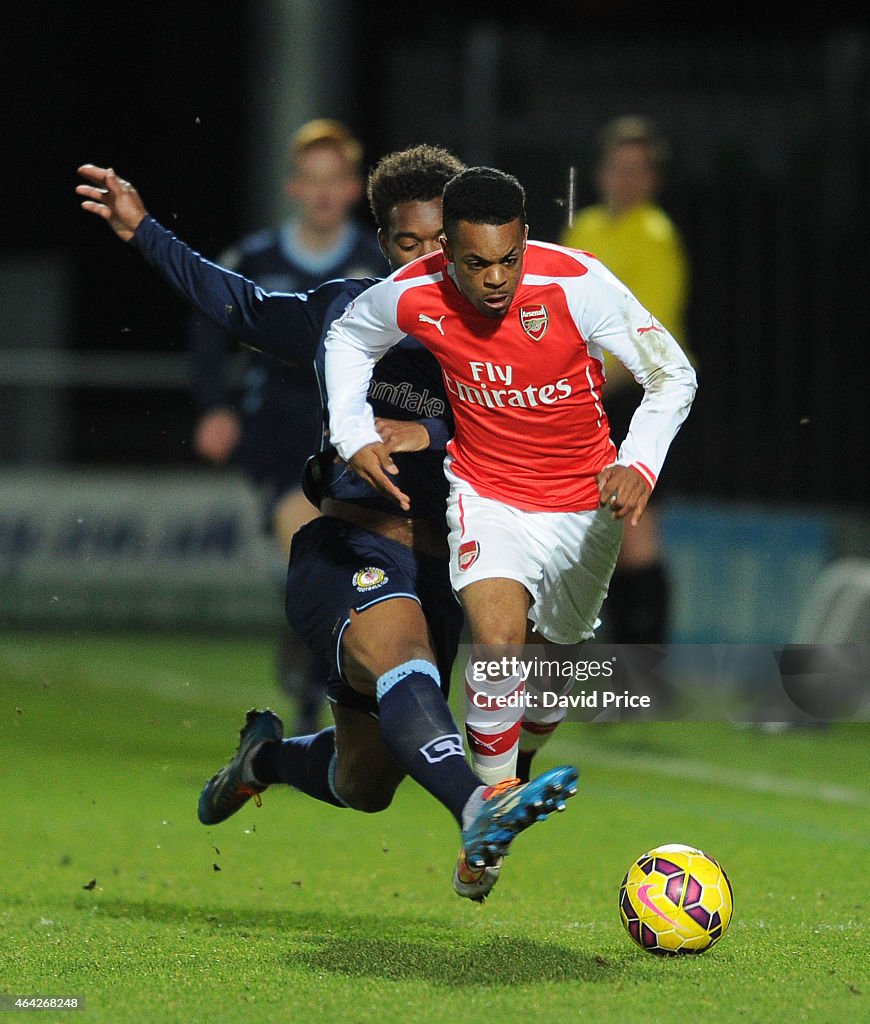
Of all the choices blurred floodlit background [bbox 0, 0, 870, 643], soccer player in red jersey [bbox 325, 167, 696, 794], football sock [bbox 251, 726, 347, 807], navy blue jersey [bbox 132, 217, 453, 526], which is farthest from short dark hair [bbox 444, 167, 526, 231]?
blurred floodlit background [bbox 0, 0, 870, 643]

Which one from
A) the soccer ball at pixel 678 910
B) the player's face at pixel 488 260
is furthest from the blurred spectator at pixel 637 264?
the soccer ball at pixel 678 910

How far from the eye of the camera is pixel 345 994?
4.28 m

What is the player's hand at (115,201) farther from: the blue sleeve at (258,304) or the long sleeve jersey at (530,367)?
the long sleeve jersey at (530,367)

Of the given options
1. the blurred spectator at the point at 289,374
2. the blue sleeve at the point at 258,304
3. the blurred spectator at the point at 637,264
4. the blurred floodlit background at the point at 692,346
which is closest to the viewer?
the blue sleeve at the point at 258,304

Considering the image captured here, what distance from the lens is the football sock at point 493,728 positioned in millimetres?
4879

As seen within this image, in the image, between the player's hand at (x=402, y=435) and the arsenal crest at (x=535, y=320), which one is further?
the player's hand at (x=402, y=435)

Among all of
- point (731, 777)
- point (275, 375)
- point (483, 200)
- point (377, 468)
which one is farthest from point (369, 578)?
point (731, 777)

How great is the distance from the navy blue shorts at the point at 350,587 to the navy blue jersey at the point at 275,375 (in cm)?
252

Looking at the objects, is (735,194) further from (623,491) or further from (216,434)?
(623,491)

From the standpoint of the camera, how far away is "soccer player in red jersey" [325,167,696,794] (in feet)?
15.2

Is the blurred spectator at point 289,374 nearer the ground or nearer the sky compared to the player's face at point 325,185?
nearer the ground

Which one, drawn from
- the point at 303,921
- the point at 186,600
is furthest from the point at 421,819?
the point at 186,600

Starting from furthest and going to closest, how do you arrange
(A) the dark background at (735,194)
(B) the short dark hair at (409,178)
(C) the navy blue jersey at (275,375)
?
(A) the dark background at (735,194) < (C) the navy blue jersey at (275,375) < (B) the short dark hair at (409,178)

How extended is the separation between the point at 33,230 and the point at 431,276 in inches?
786
